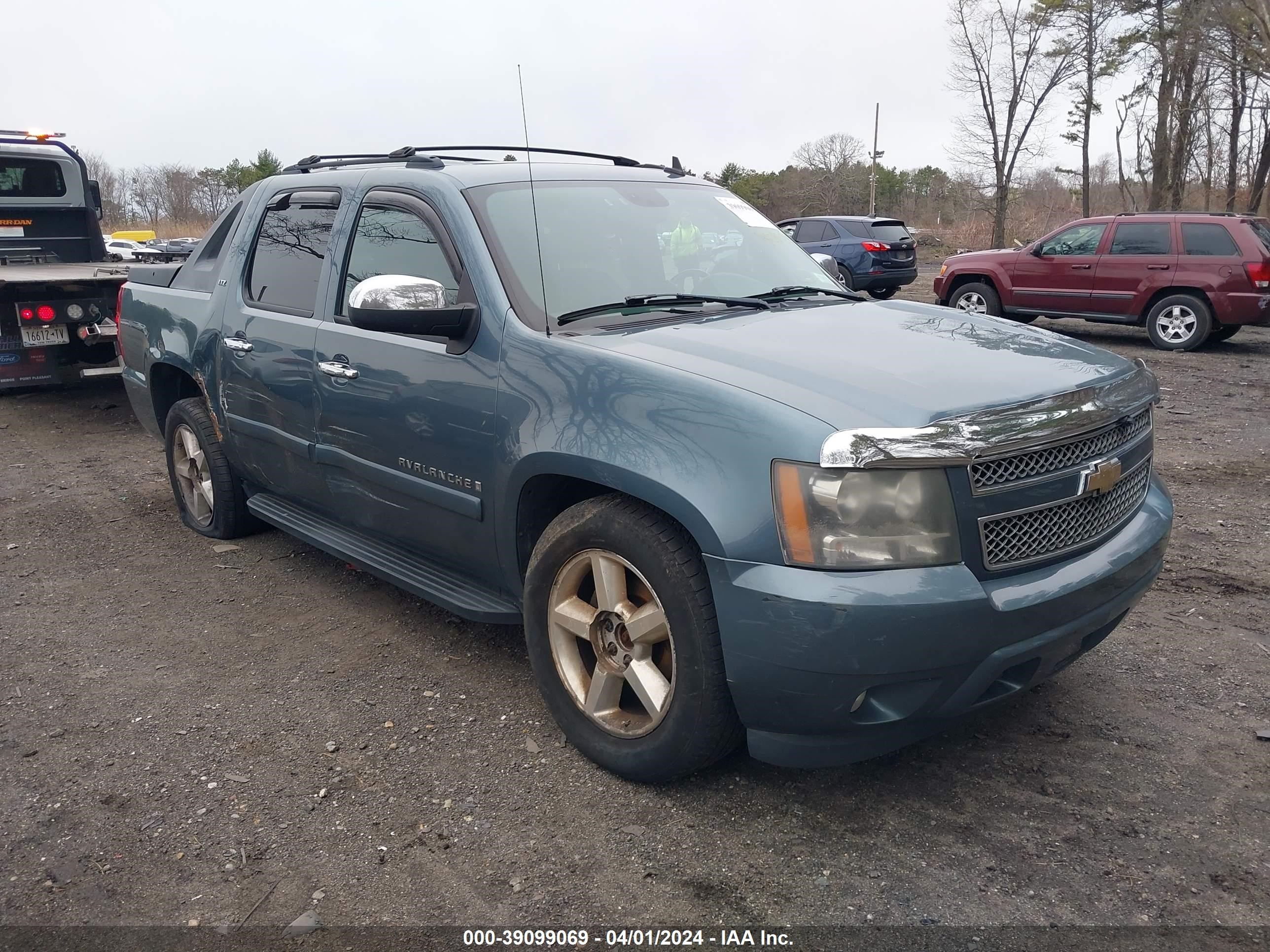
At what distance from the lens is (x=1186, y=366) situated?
11438 millimetres

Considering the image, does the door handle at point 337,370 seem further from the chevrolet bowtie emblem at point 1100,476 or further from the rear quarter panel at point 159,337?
the chevrolet bowtie emblem at point 1100,476

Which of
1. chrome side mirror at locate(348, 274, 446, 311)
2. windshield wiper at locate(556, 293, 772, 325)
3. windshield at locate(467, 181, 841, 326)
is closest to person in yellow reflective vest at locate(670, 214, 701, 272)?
windshield at locate(467, 181, 841, 326)

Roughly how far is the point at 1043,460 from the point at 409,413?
6.84ft

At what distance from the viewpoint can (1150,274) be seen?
12609 mm

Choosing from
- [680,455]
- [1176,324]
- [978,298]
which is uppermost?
[680,455]

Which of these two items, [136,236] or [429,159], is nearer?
[429,159]

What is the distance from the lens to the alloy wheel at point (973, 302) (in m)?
14.5

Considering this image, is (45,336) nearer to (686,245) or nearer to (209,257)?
(209,257)

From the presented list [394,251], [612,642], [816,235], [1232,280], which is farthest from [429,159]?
[816,235]

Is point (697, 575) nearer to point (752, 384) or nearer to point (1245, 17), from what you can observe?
point (752, 384)

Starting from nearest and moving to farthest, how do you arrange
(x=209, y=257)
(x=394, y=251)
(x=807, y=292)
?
(x=394, y=251)
(x=807, y=292)
(x=209, y=257)

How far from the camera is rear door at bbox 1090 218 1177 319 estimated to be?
41.0ft

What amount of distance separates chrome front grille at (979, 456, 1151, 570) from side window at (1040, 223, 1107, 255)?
11605 millimetres

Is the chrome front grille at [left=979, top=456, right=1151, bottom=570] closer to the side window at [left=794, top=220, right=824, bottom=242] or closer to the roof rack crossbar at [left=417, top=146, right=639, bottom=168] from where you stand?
the roof rack crossbar at [left=417, top=146, right=639, bottom=168]
